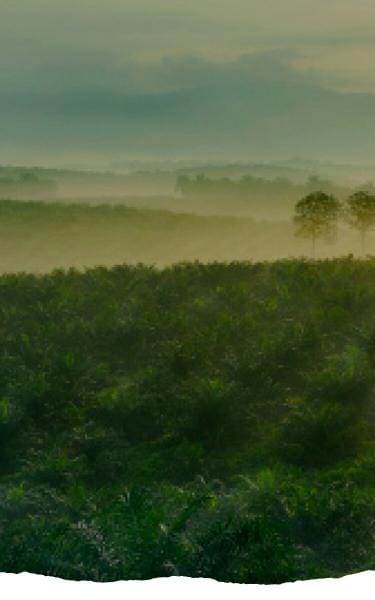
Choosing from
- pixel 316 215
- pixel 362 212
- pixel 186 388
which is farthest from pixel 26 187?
pixel 362 212

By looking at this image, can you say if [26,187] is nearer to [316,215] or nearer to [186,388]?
[186,388]

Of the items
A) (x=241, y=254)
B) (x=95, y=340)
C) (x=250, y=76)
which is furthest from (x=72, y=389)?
(x=250, y=76)

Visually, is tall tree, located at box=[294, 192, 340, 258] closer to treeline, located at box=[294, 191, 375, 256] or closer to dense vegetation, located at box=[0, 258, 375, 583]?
treeline, located at box=[294, 191, 375, 256]

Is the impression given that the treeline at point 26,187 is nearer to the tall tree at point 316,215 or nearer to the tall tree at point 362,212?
the tall tree at point 316,215

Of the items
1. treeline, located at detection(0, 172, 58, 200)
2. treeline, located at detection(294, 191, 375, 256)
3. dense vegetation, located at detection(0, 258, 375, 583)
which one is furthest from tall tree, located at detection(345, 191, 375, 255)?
treeline, located at detection(0, 172, 58, 200)

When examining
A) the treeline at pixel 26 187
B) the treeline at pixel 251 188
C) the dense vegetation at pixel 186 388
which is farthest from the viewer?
the treeline at pixel 26 187

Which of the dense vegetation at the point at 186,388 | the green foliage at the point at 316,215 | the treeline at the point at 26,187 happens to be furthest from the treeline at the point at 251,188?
the treeline at the point at 26,187
